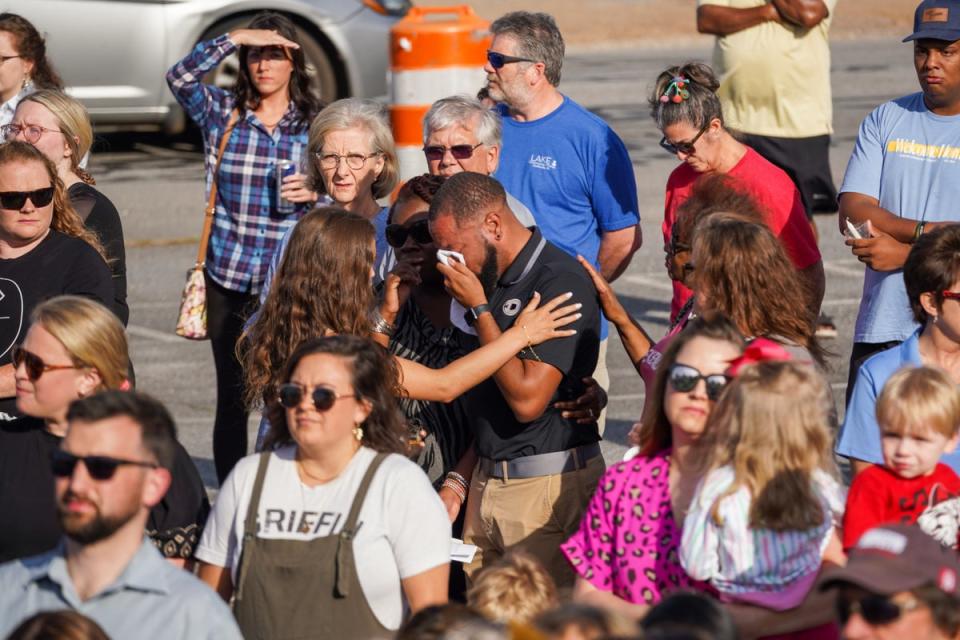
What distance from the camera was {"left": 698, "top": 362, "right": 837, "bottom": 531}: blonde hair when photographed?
4.12 meters

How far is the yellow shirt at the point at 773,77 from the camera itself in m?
9.13

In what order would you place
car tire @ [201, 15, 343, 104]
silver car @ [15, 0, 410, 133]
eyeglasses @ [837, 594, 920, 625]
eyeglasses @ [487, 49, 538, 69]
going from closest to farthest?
1. eyeglasses @ [837, 594, 920, 625]
2. eyeglasses @ [487, 49, 538, 69]
3. silver car @ [15, 0, 410, 133]
4. car tire @ [201, 15, 343, 104]

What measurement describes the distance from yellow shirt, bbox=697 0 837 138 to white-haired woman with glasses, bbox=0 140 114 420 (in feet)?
14.5

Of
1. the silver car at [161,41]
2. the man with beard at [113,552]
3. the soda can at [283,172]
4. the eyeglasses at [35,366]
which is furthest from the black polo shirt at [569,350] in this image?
the silver car at [161,41]

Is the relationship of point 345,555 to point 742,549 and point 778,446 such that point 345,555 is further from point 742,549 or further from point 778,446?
point 778,446

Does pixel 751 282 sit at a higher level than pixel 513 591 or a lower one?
higher

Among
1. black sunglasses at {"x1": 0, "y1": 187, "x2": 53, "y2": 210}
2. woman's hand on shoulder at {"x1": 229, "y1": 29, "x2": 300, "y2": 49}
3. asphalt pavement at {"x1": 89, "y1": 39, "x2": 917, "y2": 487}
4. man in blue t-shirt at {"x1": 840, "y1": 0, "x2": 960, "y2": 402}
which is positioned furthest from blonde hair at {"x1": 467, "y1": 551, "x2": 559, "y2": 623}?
woman's hand on shoulder at {"x1": 229, "y1": 29, "x2": 300, "y2": 49}

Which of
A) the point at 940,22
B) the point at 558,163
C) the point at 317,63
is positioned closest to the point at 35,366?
the point at 558,163

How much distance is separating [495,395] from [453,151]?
1427 mm

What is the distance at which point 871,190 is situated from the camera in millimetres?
6266

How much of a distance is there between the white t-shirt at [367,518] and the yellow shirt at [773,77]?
5.28 m

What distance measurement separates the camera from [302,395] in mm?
4461

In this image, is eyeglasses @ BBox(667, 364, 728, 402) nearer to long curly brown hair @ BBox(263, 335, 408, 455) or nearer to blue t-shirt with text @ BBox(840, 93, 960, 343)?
long curly brown hair @ BBox(263, 335, 408, 455)

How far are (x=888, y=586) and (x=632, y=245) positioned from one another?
11.7ft
